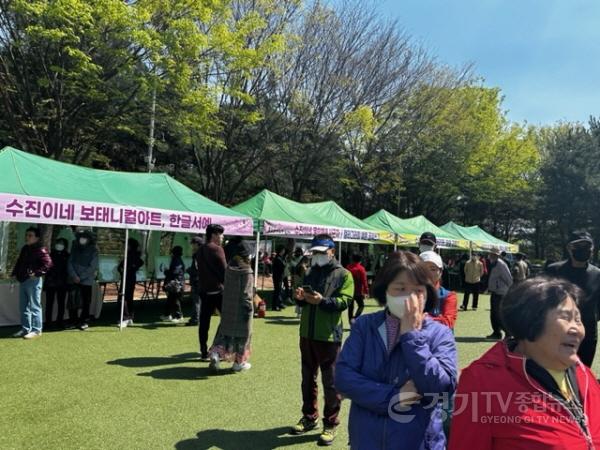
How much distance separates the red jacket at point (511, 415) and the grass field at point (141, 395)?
9.41 ft

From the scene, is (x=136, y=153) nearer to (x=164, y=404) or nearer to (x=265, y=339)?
(x=265, y=339)

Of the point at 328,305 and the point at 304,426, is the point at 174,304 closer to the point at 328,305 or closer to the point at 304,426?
the point at 304,426

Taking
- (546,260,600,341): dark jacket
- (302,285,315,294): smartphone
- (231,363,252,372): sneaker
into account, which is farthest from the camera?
(231,363,252,372): sneaker

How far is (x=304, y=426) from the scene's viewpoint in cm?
452

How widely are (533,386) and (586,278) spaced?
392 centimetres

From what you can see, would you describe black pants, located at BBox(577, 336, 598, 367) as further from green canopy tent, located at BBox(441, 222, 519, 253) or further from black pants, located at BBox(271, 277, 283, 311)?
green canopy tent, located at BBox(441, 222, 519, 253)

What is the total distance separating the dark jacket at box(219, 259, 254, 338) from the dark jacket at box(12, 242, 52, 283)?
367 cm

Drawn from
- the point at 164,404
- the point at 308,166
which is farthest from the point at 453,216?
the point at 164,404

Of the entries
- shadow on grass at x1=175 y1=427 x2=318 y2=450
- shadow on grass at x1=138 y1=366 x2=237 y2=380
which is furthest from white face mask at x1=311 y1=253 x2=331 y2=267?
shadow on grass at x1=138 y1=366 x2=237 y2=380

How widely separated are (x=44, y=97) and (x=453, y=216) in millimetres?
32353

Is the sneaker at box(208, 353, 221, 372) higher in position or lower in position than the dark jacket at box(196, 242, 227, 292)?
lower

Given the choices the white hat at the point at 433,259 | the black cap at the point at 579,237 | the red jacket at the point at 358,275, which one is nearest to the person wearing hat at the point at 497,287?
the red jacket at the point at 358,275

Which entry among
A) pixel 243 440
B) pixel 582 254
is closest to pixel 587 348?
pixel 582 254

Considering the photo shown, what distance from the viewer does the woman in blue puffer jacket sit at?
2.00 meters
